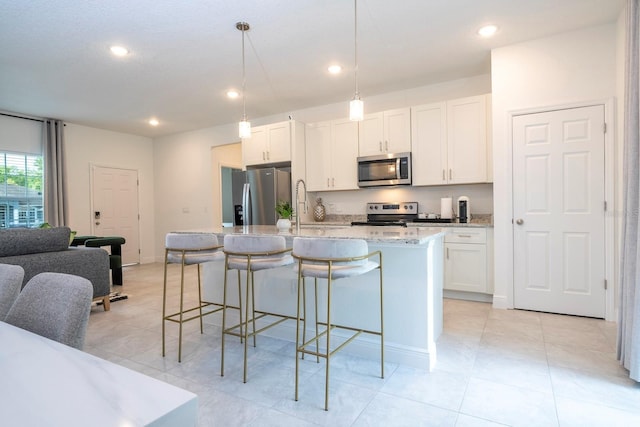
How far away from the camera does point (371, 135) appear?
4.61 meters

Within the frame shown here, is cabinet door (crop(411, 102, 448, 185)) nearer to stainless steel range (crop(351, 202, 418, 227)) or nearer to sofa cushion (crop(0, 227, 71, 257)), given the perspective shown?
stainless steel range (crop(351, 202, 418, 227))

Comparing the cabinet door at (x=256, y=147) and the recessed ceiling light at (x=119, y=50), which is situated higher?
the recessed ceiling light at (x=119, y=50)

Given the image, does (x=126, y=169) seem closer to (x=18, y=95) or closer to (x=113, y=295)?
(x=18, y=95)

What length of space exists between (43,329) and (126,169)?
6805 millimetres

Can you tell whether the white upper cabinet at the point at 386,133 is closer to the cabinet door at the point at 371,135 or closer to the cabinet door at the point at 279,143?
the cabinet door at the point at 371,135

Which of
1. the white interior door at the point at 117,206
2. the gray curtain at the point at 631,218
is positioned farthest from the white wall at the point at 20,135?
the gray curtain at the point at 631,218

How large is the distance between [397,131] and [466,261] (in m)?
1.83

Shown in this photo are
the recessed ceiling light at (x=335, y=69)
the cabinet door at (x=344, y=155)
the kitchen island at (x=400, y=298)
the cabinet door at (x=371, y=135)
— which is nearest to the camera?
the kitchen island at (x=400, y=298)

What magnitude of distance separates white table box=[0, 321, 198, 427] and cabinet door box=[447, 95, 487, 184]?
4.02 m

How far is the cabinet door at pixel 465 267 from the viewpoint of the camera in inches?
148

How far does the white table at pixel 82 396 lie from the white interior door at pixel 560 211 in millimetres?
3693

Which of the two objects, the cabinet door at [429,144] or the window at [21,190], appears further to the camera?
the window at [21,190]

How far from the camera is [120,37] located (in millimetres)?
3150

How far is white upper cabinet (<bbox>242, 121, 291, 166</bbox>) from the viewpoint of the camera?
16.6 feet
